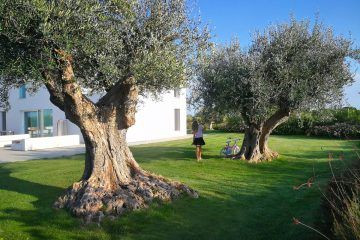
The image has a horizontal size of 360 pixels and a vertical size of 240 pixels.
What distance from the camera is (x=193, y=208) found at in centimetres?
984

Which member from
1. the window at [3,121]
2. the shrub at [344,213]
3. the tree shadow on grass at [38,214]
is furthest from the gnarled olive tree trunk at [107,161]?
the window at [3,121]

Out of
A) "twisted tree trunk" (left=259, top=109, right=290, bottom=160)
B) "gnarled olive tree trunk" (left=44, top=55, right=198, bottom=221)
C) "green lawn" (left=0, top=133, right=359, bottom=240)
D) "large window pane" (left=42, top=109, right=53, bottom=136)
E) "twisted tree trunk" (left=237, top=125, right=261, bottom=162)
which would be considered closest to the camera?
"green lawn" (left=0, top=133, right=359, bottom=240)

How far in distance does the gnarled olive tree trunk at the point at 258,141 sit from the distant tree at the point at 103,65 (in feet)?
25.4

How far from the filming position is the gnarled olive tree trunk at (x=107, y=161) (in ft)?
30.7

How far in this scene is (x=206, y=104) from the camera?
57.1 ft

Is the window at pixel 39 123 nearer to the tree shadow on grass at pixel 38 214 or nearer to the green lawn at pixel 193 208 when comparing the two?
the green lawn at pixel 193 208

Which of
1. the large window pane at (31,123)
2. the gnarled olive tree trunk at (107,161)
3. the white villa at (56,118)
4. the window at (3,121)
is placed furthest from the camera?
the window at (3,121)

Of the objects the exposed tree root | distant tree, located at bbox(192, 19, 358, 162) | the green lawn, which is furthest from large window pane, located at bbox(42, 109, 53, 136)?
the exposed tree root

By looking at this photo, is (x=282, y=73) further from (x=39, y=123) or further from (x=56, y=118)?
(x=39, y=123)

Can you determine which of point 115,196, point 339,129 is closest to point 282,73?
point 339,129

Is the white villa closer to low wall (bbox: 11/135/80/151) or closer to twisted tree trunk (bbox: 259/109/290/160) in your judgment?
low wall (bbox: 11/135/80/151)

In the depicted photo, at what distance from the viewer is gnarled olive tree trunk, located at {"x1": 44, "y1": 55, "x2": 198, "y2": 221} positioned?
9367 millimetres

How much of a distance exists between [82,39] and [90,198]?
12.1 feet

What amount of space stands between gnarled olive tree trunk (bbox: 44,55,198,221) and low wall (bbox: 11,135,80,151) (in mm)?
16350
